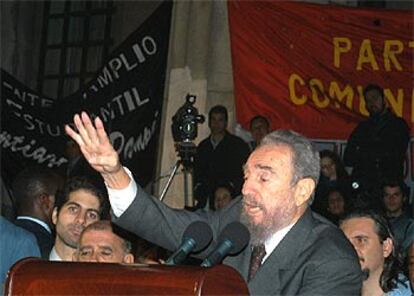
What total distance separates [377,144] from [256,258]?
708 cm

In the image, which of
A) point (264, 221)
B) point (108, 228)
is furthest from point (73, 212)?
point (264, 221)

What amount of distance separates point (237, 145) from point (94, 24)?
17.5ft

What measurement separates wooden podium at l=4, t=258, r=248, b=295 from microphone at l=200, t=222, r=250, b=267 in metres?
0.24

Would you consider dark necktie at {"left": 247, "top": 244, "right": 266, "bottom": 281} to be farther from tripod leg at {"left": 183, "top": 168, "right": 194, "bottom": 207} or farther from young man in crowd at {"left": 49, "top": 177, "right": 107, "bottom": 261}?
tripod leg at {"left": 183, "top": 168, "right": 194, "bottom": 207}

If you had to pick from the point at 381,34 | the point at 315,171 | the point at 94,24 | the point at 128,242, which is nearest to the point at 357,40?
the point at 381,34

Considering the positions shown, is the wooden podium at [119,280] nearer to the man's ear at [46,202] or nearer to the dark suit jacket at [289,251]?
the dark suit jacket at [289,251]

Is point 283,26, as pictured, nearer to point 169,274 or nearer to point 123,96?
point 123,96

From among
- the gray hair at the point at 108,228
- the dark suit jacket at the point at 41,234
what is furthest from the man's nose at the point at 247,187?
the dark suit jacket at the point at 41,234

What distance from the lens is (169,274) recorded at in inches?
152

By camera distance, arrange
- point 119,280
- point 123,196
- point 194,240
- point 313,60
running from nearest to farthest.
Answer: point 119,280, point 194,240, point 123,196, point 313,60

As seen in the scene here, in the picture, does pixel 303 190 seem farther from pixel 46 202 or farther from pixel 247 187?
pixel 46 202

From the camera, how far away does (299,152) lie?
4.96 meters

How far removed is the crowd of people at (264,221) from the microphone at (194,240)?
38cm

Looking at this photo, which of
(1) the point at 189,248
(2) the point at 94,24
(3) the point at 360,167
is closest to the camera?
(1) the point at 189,248
